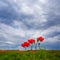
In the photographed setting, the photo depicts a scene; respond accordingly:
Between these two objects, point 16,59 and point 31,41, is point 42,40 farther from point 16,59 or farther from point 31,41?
point 16,59

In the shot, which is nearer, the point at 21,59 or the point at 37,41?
the point at 37,41

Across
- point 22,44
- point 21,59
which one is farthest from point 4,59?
point 22,44

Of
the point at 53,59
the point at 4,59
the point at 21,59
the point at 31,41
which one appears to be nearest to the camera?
the point at 31,41

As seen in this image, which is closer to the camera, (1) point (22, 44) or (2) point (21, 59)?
(1) point (22, 44)

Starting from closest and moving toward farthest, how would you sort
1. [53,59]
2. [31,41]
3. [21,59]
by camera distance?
1. [31,41]
2. [21,59]
3. [53,59]

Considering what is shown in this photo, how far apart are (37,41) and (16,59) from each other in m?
4.53

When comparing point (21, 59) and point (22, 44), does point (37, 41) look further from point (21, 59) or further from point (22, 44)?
point (21, 59)

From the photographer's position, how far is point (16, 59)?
41.7 feet

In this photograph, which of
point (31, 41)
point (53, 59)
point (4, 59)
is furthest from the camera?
point (53, 59)

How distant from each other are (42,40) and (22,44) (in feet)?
2.68

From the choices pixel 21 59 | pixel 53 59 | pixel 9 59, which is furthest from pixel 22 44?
pixel 53 59

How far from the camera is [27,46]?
27.6 feet

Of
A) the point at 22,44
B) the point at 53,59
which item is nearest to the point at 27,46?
the point at 22,44

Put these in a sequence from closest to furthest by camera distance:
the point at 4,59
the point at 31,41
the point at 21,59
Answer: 1. the point at 31,41
2. the point at 21,59
3. the point at 4,59
